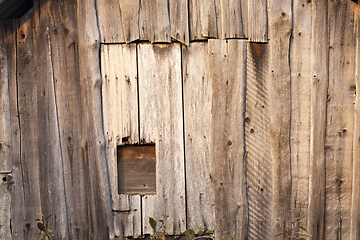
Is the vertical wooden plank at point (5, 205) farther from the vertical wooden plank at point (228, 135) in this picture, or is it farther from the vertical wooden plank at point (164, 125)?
the vertical wooden plank at point (228, 135)

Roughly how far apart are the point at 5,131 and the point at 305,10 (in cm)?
265

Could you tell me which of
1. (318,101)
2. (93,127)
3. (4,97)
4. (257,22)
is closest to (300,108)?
(318,101)

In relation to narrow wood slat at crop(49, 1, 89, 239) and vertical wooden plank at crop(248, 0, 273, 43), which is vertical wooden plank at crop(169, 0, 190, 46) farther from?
narrow wood slat at crop(49, 1, 89, 239)

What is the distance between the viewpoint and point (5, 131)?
7.34 ft

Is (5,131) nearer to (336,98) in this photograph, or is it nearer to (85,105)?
(85,105)

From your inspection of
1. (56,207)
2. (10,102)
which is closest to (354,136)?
(56,207)

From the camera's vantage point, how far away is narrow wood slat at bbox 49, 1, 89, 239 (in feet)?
7.35

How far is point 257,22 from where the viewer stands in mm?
2254

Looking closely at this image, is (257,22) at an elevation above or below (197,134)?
above

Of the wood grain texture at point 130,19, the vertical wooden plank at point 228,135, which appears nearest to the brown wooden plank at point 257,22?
the vertical wooden plank at point 228,135

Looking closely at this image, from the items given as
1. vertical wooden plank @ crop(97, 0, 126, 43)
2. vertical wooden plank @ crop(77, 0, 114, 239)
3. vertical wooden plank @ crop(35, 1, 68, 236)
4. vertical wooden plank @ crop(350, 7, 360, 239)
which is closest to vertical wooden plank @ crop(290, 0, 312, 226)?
vertical wooden plank @ crop(350, 7, 360, 239)

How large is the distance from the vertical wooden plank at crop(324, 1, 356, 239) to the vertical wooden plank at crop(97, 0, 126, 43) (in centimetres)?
173

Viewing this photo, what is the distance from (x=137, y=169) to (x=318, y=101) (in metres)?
1.60

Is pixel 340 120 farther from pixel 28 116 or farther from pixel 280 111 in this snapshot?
pixel 28 116
